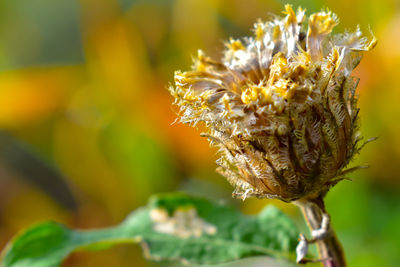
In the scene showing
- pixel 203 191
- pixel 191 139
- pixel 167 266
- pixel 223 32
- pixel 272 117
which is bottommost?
pixel 272 117

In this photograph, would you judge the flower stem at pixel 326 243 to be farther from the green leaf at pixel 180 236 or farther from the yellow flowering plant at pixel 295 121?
the green leaf at pixel 180 236

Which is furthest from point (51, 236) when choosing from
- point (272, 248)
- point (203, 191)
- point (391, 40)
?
point (391, 40)

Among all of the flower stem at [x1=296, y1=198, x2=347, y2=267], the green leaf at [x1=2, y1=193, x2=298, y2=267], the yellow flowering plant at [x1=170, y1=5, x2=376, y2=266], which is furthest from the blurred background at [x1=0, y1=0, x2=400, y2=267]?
the yellow flowering plant at [x1=170, y1=5, x2=376, y2=266]

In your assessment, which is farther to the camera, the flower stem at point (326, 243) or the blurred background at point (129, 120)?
the blurred background at point (129, 120)

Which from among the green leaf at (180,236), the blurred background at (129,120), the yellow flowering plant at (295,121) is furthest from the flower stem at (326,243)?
the blurred background at (129,120)

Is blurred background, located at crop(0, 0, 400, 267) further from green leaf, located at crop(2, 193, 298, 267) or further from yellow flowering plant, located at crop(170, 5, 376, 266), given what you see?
yellow flowering plant, located at crop(170, 5, 376, 266)

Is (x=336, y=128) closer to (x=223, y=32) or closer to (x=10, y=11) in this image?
(x=223, y=32)
